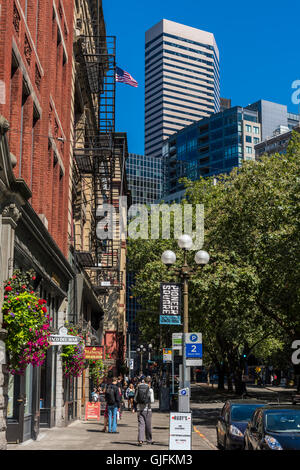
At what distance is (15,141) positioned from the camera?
56.2 feet

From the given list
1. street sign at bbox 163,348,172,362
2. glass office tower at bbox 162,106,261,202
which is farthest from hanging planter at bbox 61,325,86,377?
glass office tower at bbox 162,106,261,202

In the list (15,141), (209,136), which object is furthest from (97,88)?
(209,136)

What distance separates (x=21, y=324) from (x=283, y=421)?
235 inches

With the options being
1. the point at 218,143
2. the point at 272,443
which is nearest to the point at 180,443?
the point at 272,443

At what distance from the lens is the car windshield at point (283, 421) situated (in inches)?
513

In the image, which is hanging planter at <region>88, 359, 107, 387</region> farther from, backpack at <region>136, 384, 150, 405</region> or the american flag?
backpack at <region>136, 384, 150, 405</region>

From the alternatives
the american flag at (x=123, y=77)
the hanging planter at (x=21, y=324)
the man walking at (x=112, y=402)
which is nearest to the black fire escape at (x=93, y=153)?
the american flag at (x=123, y=77)

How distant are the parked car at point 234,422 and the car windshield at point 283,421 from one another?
3.11m

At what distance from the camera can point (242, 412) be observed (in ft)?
59.0

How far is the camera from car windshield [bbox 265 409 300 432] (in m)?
13.0

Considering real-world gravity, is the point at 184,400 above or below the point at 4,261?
below

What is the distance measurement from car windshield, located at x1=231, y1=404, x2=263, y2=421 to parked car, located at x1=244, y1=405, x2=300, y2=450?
9.96ft

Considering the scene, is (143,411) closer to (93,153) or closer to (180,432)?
(180,432)
